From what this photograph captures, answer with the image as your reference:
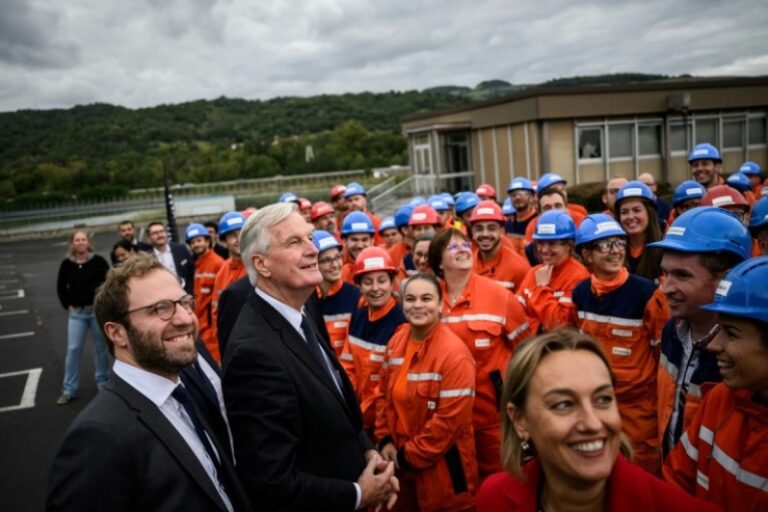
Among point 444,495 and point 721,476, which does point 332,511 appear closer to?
point 444,495

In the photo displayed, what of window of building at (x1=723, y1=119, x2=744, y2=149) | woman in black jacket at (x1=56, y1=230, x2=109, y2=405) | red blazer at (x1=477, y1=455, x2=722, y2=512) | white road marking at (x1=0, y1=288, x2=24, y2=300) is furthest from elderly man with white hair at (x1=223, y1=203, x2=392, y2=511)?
window of building at (x1=723, y1=119, x2=744, y2=149)

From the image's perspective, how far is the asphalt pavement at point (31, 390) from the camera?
545 centimetres

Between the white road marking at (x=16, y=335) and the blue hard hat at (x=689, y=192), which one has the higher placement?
the blue hard hat at (x=689, y=192)

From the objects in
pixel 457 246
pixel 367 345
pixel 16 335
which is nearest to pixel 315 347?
pixel 367 345

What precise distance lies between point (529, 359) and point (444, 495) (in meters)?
1.79

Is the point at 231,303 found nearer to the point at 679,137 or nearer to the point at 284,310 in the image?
the point at 284,310

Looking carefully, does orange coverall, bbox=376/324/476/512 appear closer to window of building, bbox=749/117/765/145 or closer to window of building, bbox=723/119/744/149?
window of building, bbox=723/119/744/149

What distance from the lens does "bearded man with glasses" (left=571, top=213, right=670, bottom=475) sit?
3318 mm

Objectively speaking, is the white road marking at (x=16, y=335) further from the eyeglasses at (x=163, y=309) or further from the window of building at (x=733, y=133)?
the window of building at (x=733, y=133)

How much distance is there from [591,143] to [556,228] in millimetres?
16841

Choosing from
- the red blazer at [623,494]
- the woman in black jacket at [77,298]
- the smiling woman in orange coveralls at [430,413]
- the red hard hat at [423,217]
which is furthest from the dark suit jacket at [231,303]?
the woman in black jacket at [77,298]

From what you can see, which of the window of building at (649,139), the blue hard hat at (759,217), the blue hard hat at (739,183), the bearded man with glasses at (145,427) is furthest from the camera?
the window of building at (649,139)

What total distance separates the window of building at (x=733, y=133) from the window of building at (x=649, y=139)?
3033 mm

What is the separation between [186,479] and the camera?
2.07m
